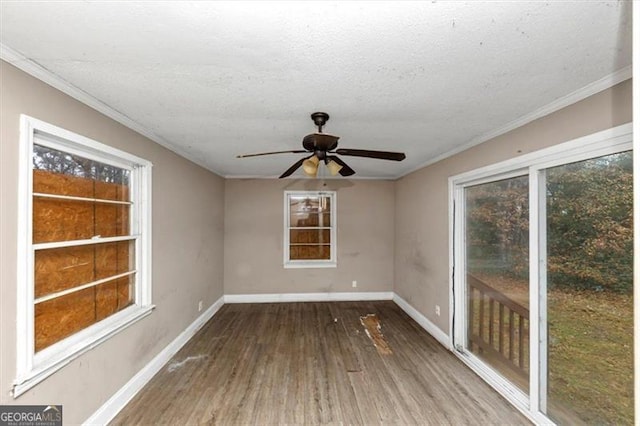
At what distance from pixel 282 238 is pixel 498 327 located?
Result: 11.9 feet

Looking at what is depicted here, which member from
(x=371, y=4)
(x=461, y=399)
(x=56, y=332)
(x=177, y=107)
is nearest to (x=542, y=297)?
(x=461, y=399)

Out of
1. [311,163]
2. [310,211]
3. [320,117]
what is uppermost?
[320,117]

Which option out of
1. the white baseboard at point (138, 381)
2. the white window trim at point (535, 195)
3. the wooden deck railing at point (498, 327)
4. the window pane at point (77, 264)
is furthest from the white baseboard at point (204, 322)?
the window pane at point (77, 264)

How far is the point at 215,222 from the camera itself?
15.6ft

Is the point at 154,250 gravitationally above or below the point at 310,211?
below

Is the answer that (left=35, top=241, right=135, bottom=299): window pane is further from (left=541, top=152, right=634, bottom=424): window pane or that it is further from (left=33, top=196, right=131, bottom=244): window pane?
(left=541, top=152, right=634, bottom=424): window pane

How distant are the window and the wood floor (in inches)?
61.4

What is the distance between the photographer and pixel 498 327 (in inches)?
112

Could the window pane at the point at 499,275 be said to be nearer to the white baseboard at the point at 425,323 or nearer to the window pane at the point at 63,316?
the white baseboard at the point at 425,323

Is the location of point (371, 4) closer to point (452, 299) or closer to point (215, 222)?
point (452, 299)

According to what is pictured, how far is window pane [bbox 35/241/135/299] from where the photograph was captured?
5.82 ft

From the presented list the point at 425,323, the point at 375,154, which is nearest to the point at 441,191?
the point at 375,154

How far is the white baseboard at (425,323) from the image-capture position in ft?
11.6

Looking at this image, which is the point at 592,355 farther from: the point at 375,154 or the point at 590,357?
the point at 375,154
